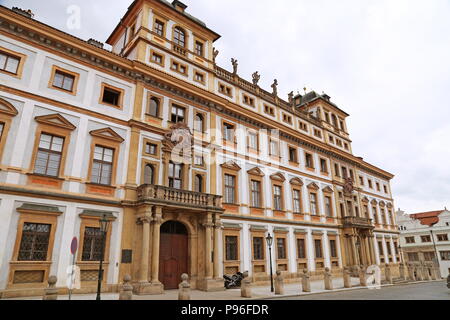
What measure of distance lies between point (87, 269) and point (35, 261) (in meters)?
2.42

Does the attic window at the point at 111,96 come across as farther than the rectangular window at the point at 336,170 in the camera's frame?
No

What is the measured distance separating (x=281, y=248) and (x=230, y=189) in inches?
282

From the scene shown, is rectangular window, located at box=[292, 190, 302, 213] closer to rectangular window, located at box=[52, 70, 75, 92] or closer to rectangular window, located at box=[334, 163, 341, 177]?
rectangular window, located at box=[334, 163, 341, 177]

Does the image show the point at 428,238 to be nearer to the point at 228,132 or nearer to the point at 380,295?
the point at 380,295

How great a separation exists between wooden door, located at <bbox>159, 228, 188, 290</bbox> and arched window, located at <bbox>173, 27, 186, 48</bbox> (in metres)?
15.3

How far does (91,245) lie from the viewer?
15.6 meters

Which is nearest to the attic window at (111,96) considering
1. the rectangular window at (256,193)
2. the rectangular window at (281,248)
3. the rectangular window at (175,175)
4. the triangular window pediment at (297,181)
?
the rectangular window at (175,175)

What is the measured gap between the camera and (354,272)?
30.7m

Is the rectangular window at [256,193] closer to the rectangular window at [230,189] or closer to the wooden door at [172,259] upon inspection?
the rectangular window at [230,189]

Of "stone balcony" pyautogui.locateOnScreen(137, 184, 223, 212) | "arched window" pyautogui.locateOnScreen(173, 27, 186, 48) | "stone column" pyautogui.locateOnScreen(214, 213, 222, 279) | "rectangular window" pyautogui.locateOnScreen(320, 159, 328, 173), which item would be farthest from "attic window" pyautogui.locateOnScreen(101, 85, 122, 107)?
"rectangular window" pyautogui.locateOnScreen(320, 159, 328, 173)

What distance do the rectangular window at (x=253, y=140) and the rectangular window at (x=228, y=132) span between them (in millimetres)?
2018

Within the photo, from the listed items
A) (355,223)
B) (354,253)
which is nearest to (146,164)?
(355,223)

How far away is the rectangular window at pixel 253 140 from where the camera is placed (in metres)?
26.1

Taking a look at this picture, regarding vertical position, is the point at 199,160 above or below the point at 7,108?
below
